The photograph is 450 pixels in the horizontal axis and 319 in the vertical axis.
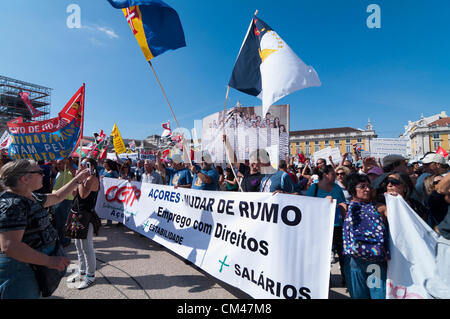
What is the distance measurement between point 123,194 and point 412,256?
5605 mm

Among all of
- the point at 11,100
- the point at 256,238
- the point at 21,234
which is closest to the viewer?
the point at 21,234

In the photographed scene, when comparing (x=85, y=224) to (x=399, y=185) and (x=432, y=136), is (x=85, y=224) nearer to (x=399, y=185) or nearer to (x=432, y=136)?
(x=399, y=185)

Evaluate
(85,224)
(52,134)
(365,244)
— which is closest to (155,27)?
(52,134)

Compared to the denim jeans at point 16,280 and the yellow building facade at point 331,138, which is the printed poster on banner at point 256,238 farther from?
the yellow building facade at point 331,138

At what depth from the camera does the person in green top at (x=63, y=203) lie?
446 centimetres

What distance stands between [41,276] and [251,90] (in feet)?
12.1

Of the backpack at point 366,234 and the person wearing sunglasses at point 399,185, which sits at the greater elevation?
the person wearing sunglasses at point 399,185

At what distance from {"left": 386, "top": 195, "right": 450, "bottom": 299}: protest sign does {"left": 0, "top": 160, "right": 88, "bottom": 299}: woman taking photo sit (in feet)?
9.16

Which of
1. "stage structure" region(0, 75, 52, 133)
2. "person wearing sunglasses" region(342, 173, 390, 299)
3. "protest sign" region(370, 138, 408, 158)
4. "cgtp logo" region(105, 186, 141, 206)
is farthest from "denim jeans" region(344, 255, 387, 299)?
"stage structure" region(0, 75, 52, 133)

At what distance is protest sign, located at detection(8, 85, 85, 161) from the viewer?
14.5 feet

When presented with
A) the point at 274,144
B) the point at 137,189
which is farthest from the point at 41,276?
the point at 274,144

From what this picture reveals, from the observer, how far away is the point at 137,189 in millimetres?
5188

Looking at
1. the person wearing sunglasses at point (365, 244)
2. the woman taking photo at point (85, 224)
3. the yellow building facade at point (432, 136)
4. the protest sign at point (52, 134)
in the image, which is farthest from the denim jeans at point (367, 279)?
the yellow building facade at point (432, 136)

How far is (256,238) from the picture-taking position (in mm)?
2527
